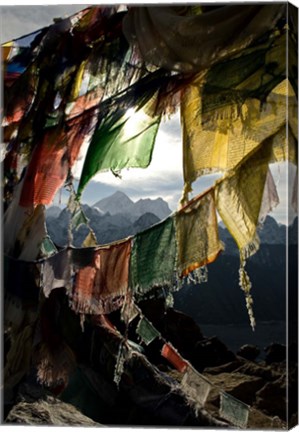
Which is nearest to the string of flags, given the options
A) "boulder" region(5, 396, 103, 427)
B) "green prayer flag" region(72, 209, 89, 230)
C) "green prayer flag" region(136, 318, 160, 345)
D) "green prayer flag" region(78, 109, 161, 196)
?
"green prayer flag" region(136, 318, 160, 345)

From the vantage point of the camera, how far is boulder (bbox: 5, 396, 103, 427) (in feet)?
14.9

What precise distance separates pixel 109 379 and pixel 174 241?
68cm

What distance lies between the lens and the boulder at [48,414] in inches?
179

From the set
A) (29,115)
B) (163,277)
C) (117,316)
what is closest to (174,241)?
(163,277)

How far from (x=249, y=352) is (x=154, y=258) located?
0.55m

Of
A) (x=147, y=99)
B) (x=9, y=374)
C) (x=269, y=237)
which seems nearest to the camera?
(x=269, y=237)

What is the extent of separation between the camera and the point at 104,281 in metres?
4.52

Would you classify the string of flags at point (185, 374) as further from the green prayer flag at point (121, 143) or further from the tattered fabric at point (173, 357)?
the green prayer flag at point (121, 143)

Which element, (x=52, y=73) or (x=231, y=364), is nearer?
(x=231, y=364)

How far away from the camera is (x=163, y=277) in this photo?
172 inches

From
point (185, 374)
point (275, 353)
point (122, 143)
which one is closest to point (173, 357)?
point (185, 374)

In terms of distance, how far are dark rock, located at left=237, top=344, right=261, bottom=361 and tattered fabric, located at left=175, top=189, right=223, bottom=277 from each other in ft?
1.26

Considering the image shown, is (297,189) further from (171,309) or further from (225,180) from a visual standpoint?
(171,309)

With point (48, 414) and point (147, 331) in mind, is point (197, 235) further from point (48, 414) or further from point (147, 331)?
point (48, 414)
